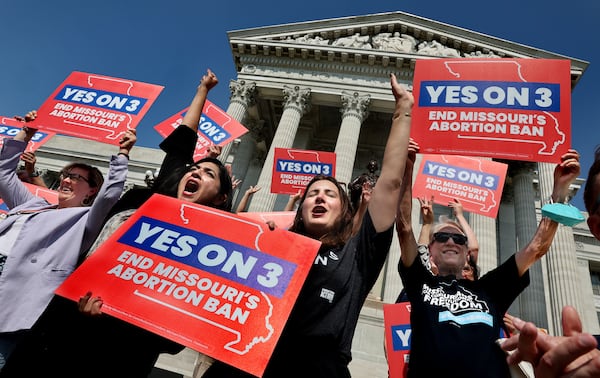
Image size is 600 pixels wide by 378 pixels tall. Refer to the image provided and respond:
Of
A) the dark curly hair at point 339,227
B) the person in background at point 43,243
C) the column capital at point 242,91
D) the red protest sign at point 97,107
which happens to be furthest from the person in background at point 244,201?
the column capital at point 242,91

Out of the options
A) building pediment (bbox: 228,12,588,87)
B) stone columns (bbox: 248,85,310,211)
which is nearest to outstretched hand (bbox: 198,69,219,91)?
stone columns (bbox: 248,85,310,211)

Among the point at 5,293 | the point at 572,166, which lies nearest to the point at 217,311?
the point at 5,293

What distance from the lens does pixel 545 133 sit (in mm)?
3822

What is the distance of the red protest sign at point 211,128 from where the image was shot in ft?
28.3

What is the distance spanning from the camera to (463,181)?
277 inches

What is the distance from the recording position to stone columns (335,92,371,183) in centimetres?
1800

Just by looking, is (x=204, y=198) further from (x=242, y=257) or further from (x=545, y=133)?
A: (x=545, y=133)

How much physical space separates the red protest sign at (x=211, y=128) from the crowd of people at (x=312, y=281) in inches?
198

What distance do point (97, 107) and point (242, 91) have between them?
52.9ft

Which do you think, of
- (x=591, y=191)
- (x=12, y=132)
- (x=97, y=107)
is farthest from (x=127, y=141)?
(x=12, y=132)

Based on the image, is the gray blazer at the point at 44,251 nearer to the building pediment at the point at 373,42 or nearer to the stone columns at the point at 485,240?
the stone columns at the point at 485,240

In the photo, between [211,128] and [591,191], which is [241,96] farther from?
[591,191]

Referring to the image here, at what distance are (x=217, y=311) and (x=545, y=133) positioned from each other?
3873mm

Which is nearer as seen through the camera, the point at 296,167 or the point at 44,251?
the point at 44,251
